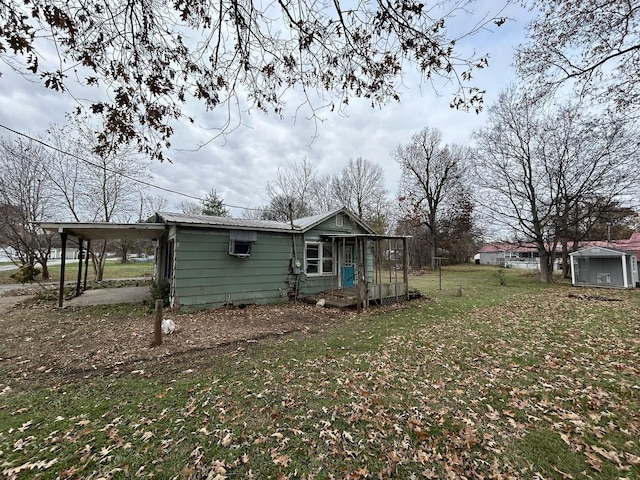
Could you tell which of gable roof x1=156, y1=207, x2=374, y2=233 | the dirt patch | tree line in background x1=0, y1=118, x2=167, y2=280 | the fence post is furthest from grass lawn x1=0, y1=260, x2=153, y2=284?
the fence post

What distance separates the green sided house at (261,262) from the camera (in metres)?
8.20

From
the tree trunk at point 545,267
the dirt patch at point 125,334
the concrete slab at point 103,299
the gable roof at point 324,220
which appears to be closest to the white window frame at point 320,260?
the gable roof at point 324,220

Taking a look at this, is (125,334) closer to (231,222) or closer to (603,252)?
(231,222)

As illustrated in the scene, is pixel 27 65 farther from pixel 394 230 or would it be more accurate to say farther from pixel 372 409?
pixel 394 230

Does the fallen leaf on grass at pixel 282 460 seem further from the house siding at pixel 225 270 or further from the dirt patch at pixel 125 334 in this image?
→ the house siding at pixel 225 270

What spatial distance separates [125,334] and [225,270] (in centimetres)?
333

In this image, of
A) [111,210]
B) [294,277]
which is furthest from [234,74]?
[111,210]

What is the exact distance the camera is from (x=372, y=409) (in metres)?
3.25

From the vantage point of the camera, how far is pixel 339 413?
3158 mm

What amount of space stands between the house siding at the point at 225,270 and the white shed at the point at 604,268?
16.6 meters

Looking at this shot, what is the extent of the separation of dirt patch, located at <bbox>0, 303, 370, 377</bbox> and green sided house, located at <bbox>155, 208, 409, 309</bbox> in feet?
2.42

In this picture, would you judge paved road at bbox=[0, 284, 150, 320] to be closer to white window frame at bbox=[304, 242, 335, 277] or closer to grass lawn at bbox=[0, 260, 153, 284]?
white window frame at bbox=[304, 242, 335, 277]

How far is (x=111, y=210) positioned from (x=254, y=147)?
529 inches

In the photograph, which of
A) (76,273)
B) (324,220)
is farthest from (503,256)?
(76,273)
